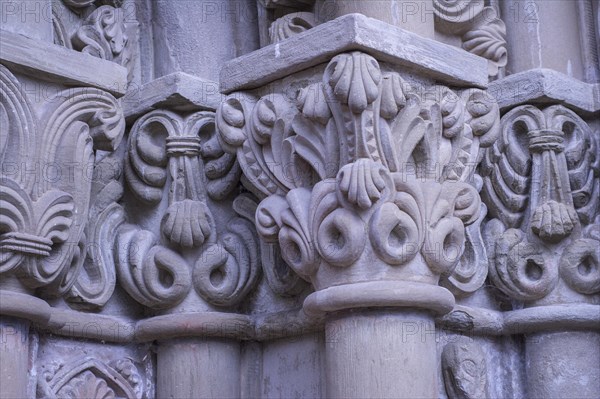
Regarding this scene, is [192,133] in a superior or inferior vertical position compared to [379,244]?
superior

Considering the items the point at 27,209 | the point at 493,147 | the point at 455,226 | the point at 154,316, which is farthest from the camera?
the point at 493,147

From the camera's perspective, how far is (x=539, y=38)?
340 cm

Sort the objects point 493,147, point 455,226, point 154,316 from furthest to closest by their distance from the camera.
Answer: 1. point 493,147
2. point 154,316
3. point 455,226

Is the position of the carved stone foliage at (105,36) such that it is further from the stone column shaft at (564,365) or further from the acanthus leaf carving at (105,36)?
the stone column shaft at (564,365)

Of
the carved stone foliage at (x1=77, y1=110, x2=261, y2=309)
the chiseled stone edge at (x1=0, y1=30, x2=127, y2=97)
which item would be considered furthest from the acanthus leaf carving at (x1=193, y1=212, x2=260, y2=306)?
the chiseled stone edge at (x1=0, y1=30, x2=127, y2=97)

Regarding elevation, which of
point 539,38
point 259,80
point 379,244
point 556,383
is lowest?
point 556,383

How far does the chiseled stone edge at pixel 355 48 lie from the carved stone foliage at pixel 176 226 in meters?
0.17

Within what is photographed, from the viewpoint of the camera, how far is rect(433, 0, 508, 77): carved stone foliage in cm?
329

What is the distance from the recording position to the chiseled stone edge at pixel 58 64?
2693mm

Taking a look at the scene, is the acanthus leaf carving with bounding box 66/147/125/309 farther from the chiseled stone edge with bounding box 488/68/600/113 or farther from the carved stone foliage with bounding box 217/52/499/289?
the chiseled stone edge with bounding box 488/68/600/113

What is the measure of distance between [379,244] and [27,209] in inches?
28.9

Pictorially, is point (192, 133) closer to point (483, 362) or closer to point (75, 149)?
point (75, 149)

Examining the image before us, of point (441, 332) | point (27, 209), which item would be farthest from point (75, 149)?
point (441, 332)

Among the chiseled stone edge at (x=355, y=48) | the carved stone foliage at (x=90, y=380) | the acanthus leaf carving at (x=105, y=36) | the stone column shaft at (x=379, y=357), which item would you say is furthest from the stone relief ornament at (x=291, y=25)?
the carved stone foliage at (x=90, y=380)
